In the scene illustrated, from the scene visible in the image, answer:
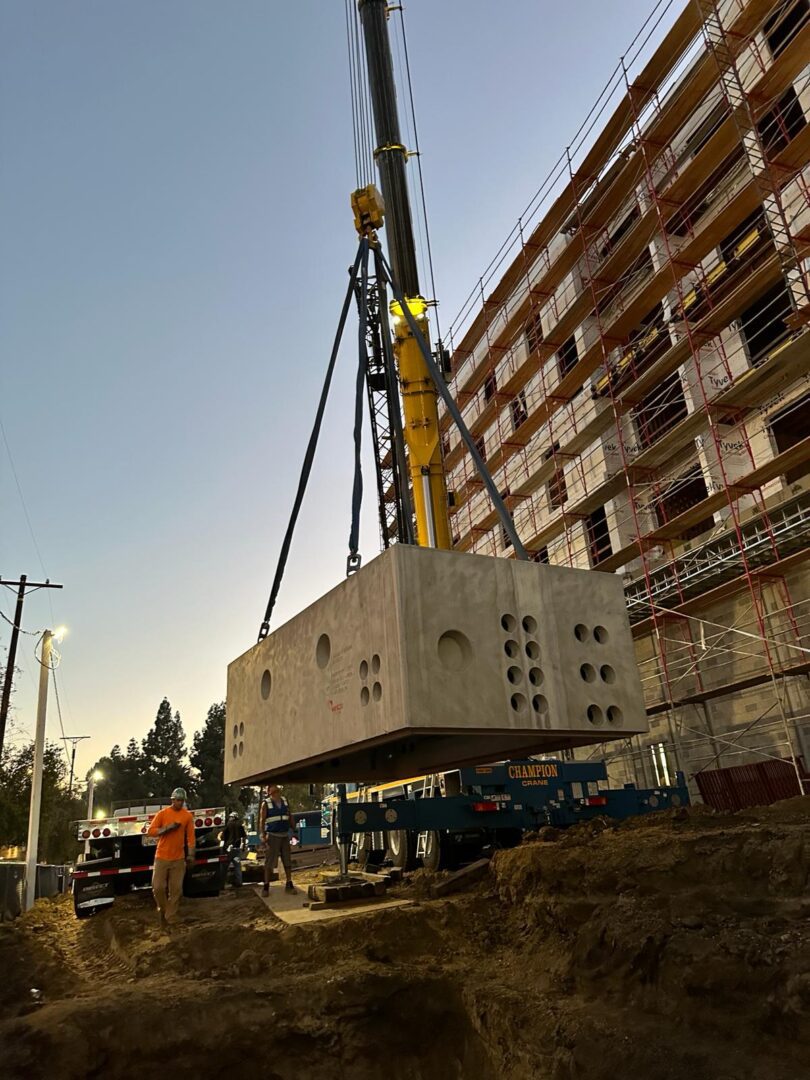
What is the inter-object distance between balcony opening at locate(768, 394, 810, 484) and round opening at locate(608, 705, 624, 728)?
13098mm

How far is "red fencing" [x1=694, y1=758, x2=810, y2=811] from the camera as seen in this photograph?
1358cm

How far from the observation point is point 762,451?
54.3 feet

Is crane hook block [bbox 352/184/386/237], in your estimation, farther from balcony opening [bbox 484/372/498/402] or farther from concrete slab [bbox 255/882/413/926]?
balcony opening [bbox 484/372/498/402]

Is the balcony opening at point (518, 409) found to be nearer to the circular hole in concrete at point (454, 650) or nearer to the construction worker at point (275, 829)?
the construction worker at point (275, 829)

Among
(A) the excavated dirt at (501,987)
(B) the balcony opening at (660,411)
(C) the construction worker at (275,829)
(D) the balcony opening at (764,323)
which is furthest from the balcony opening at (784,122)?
(C) the construction worker at (275,829)

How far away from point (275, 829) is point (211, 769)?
2487 inches

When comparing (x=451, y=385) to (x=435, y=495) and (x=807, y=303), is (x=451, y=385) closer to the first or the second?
(x=807, y=303)

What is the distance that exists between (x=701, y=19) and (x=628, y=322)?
6.25 metres

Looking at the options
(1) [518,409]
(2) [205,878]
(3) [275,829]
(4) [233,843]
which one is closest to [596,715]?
(3) [275,829]

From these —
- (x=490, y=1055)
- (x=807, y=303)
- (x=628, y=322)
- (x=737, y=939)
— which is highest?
(x=628, y=322)

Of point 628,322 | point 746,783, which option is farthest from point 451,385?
point 746,783

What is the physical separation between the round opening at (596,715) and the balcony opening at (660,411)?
15.6 metres

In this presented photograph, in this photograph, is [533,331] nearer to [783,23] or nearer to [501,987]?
[783,23]

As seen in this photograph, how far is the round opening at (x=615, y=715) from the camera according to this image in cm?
439
